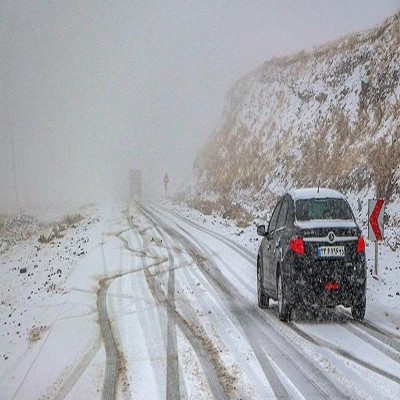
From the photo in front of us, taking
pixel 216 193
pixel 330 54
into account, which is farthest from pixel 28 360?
pixel 216 193

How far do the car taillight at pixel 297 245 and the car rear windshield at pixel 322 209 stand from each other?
53cm

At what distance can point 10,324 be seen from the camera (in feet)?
30.0

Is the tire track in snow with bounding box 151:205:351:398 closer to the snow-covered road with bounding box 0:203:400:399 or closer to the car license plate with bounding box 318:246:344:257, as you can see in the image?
the snow-covered road with bounding box 0:203:400:399

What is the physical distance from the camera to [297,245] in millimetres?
7648

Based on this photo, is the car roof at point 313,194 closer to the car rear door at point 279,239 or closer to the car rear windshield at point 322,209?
the car rear windshield at point 322,209

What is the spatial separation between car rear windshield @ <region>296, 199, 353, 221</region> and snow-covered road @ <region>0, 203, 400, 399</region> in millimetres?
1645

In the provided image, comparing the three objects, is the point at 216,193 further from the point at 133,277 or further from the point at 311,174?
the point at 133,277

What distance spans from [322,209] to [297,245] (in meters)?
1.04

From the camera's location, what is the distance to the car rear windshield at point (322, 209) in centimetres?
823

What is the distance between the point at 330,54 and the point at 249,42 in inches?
2195

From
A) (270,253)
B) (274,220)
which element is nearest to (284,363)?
(270,253)

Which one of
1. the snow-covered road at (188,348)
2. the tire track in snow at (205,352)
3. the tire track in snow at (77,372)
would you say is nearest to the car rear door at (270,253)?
the snow-covered road at (188,348)

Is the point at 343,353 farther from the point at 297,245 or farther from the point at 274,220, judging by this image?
the point at 274,220

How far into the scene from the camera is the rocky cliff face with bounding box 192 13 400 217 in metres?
20.9
